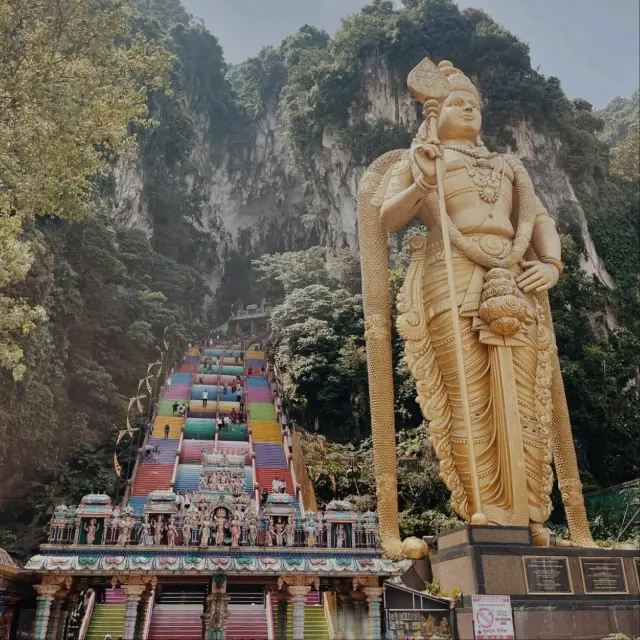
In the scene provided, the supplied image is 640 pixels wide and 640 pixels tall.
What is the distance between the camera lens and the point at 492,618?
192 inches

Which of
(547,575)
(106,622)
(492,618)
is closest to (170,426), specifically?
(106,622)

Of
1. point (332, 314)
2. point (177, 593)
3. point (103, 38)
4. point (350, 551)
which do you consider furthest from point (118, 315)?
point (350, 551)

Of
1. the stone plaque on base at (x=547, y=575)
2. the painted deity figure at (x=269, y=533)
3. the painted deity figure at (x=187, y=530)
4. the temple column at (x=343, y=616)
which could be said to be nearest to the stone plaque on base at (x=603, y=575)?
the stone plaque on base at (x=547, y=575)

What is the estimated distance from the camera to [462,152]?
7.52m

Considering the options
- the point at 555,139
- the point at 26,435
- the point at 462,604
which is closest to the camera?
the point at 462,604

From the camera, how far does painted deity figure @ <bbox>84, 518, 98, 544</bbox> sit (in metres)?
5.05

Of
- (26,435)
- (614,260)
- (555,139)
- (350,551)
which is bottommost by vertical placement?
(350,551)

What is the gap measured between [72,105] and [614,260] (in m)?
16.8

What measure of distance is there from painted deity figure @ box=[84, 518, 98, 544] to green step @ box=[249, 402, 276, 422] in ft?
39.5

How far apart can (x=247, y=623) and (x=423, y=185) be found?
17.8 ft

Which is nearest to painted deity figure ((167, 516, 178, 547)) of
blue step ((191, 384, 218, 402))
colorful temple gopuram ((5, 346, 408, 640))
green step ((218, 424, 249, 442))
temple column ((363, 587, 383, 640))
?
colorful temple gopuram ((5, 346, 408, 640))

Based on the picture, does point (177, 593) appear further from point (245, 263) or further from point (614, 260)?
point (245, 263)

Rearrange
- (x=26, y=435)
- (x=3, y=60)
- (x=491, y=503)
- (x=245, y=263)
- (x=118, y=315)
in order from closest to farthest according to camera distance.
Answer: (x=491, y=503) < (x=3, y=60) < (x=26, y=435) < (x=118, y=315) < (x=245, y=263)

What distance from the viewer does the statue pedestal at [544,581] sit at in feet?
16.6
